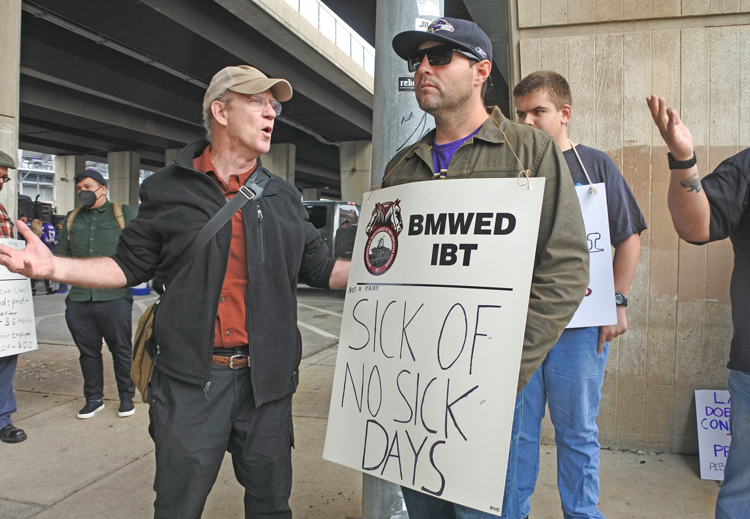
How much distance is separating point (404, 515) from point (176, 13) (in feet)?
39.8

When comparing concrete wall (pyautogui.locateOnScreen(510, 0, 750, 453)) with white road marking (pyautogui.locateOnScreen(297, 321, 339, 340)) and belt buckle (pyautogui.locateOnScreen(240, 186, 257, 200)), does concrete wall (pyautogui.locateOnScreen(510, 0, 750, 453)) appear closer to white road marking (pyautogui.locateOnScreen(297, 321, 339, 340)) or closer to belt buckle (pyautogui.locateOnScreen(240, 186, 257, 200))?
belt buckle (pyautogui.locateOnScreen(240, 186, 257, 200))

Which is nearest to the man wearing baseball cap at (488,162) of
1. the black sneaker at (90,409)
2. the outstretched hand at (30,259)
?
the outstretched hand at (30,259)

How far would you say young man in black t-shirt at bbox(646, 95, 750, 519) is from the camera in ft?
6.01

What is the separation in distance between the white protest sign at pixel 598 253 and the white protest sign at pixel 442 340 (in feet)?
3.04

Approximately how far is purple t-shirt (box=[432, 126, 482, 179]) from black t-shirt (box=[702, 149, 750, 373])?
0.93m

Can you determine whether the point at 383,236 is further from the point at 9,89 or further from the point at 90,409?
the point at 9,89

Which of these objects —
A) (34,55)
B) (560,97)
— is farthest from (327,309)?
(34,55)

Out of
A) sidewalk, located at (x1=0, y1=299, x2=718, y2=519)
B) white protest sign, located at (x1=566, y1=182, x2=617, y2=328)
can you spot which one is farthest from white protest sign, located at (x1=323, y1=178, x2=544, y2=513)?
sidewalk, located at (x1=0, y1=299, x2=718, y2=519)

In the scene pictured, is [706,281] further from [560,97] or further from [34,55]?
[34,55]

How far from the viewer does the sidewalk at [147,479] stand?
2939mm

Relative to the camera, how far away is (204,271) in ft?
6.57

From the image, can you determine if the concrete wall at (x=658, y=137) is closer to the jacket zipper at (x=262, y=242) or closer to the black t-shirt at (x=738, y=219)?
the black t-shirt at (x=738, y=219)

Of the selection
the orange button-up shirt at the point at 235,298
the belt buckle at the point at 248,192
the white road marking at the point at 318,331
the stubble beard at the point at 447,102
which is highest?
the stubble beard at the point at 447,102

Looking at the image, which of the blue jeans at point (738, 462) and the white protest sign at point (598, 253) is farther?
the white protest sign at point (598, 253)
